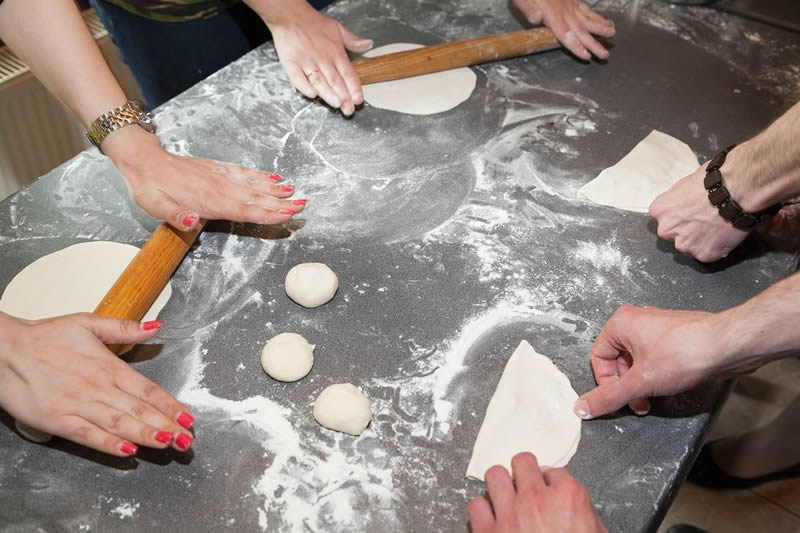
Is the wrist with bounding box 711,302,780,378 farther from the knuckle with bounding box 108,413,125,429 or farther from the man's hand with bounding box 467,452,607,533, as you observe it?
the knuckle with bounding box 108,413,125,429

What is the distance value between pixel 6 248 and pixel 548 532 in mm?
1384

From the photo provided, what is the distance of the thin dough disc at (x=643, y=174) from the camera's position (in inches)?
65.2

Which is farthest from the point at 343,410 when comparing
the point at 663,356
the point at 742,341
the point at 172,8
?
the point at 172,8

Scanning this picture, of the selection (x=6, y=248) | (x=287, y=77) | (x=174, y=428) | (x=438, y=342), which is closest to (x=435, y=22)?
(x=287, y=77)

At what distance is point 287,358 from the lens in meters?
1.26

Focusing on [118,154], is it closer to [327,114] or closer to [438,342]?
[327,114]

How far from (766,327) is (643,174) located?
2.29 ft

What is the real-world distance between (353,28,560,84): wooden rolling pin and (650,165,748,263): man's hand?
32.4 inches

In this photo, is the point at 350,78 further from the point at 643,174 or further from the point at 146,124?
the point at 643,174

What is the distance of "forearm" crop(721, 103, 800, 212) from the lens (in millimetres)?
1356

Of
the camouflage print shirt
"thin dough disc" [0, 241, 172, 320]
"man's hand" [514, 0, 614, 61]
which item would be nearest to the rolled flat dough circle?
"man's hand" [514, 0, 614, 61]

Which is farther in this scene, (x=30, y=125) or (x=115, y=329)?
(x=30, y=125)

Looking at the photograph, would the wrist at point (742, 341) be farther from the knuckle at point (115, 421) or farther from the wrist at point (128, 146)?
the wrist at point (128, 146)

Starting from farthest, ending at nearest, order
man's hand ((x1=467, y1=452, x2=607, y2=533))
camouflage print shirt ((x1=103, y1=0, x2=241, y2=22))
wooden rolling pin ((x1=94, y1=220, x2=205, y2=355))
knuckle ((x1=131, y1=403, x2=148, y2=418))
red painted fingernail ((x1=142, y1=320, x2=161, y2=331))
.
→ camouflage print shirt ((x1=103, y1=0, x2=241, y2=22))
wooden rolling pin ((x1=94, y1=220, x2=205, y2=355))
red painted fingernail ((x1=142, y1=320, x2=161, y2=331))
knuckle ((x1=131, y1=403, x2=148, y2=418))
man's hand ((x1=467, y1=452, x2=607, y2=533))
